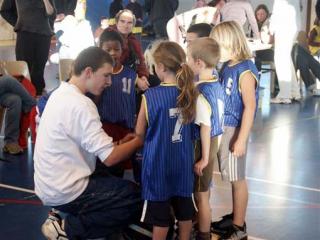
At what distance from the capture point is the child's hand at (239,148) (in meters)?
3.42

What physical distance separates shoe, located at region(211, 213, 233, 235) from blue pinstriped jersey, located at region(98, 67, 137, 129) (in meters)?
0.84

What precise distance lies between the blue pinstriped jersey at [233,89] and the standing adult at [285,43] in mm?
5296

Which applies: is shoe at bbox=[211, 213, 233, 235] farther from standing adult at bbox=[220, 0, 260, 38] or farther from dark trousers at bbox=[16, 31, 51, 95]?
standing adult at bbox=[220, 0, 260, 38]

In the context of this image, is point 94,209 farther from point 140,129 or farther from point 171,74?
point 171,74

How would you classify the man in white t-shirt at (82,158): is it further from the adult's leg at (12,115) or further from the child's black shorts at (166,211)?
the adult's leg at (12,115)

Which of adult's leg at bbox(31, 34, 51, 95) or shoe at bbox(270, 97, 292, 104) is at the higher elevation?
adult's leg at bbox(31, 34, 51, 95)

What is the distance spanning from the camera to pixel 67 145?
3.03 meters

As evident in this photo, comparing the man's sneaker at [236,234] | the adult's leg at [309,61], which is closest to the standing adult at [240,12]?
the adult's leg at [309,61]

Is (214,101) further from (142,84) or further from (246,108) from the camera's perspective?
(142,84)

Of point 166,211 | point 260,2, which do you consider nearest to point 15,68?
Answer: point 166,211

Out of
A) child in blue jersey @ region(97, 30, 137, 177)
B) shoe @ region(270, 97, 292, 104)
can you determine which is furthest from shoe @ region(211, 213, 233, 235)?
shoe @ region(270, 97, 292, 104)

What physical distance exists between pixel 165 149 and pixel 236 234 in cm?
82

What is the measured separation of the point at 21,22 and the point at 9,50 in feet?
27.4

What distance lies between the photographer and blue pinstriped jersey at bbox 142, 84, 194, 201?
3041 millimetres
